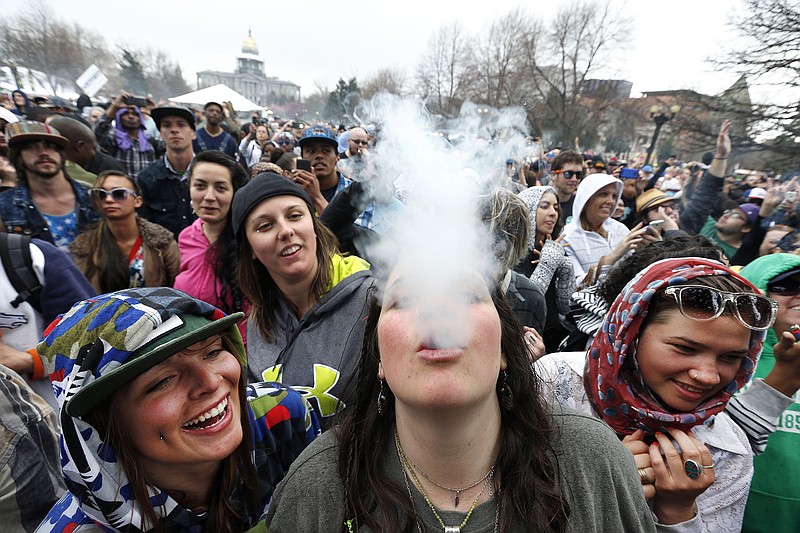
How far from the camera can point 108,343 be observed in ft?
4.33

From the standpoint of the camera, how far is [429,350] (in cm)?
131

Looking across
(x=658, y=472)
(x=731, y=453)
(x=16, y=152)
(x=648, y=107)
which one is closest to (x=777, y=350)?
(x=731, y=453)

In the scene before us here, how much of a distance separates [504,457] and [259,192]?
6.66 ft

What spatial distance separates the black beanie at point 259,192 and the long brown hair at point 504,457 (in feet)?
3.99

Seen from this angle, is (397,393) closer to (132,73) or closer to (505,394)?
(505,394)

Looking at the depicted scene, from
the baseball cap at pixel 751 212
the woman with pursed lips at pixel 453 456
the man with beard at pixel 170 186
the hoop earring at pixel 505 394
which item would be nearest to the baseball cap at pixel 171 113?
the man with beard at pixel 170 186

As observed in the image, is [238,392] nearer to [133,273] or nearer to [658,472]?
[658,472]

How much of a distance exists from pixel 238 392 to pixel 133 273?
2.49m

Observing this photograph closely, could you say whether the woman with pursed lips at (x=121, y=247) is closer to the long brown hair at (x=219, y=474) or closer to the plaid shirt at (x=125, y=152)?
the long brown hair at (x=219, y=474)

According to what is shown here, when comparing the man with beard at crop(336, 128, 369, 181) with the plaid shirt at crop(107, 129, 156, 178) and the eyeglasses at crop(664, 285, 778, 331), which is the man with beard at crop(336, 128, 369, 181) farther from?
the plaid shirt at crop(107, 129, 156, 178)

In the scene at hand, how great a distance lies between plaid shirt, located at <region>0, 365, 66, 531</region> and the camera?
1610 mm

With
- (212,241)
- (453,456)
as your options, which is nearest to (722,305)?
(453,456)

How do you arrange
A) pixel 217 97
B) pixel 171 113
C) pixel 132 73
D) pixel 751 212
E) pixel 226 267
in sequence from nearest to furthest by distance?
pixel 226 267, pixel 751 212, pixel 171 113, pixel 217 97, pixel 132 73

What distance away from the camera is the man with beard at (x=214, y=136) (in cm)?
769
